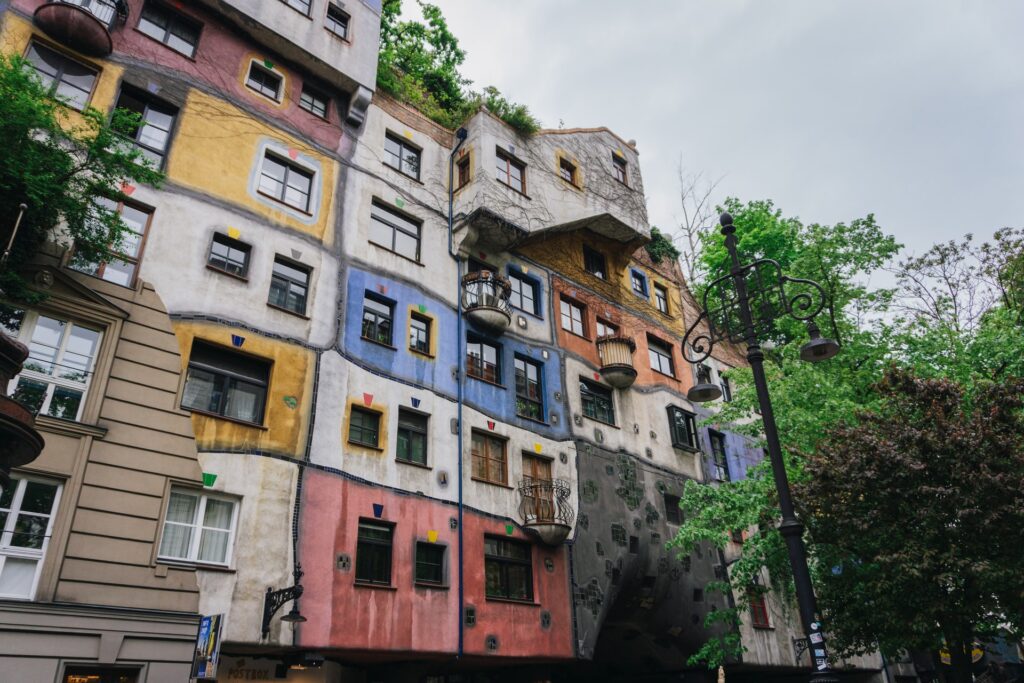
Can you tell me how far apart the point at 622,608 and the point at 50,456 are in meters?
14.7

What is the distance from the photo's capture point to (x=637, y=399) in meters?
22.6

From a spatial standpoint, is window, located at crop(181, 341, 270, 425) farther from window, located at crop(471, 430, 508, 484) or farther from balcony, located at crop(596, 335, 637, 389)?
balcony, located at crop(596, 335, 637, 389)

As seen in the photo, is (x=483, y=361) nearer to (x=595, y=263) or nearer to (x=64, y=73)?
(x=595, y=263)

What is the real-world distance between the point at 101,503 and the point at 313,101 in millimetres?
11390

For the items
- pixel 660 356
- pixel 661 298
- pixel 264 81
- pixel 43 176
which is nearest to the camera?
pixel 43 176

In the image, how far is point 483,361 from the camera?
18703 mm

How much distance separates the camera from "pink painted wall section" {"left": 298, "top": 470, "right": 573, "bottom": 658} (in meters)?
12.9

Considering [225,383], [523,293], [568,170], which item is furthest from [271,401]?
[568,170]

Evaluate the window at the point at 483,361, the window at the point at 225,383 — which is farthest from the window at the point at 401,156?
the window at the point at 225,383

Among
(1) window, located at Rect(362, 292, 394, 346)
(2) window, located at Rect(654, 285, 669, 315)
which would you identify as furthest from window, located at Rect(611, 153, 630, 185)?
(1) window, located at Rect(362, 292, 394, 346)

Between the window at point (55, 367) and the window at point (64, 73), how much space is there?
470 cm

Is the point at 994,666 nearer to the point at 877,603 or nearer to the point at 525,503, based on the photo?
the point at 877,603

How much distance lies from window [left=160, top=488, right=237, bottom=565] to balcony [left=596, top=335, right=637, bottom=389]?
12.4 meters

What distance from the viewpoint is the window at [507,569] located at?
16.0m
